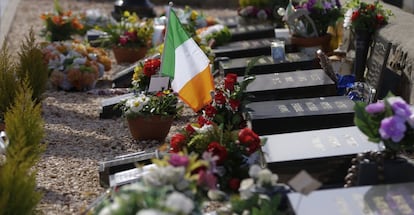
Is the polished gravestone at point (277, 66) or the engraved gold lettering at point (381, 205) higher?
the engraved gold lettering at point (381, 205)

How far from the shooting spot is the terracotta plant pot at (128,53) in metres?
10.8

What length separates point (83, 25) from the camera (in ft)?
40.0

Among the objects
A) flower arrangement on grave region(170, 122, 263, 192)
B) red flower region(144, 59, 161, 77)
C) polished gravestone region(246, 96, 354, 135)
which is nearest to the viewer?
flower arrangement on grave region(170, 122, 263, 192)

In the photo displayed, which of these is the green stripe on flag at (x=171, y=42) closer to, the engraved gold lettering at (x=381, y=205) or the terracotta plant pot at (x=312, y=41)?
the engraved gold lettering at (x=381, y=205)

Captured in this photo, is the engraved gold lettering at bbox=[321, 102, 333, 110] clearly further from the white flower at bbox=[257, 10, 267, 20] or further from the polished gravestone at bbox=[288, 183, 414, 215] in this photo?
the white flower at bbox=[257, 10, 267, 20]

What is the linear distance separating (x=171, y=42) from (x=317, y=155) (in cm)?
→ 172

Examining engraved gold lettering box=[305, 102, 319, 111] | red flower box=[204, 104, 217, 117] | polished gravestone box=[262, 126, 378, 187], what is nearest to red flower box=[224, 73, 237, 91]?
red flower box=[204, 104, 217, 117]

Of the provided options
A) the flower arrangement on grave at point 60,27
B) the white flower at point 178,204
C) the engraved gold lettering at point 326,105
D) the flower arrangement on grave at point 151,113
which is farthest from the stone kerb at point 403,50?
the flower arrangement on grave at point 60,27

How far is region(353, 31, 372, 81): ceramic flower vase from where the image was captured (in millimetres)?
8297

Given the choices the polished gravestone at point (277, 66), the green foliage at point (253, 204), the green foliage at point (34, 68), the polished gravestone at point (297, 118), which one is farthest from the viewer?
the polished gravestone at point (277, 66)

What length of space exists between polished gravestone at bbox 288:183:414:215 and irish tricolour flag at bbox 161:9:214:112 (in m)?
2.00

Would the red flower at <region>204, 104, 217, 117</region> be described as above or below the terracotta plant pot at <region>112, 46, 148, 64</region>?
above

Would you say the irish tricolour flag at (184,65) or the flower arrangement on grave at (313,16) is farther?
the flower arrangement on grave at (313,16)

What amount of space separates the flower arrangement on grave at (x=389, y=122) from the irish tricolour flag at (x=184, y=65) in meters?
1.78
